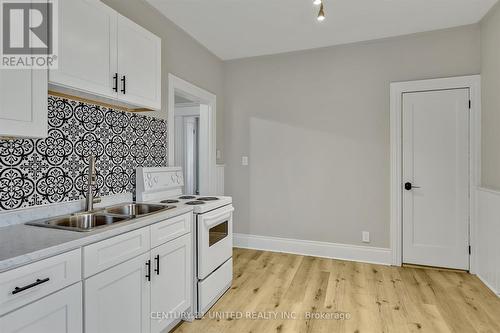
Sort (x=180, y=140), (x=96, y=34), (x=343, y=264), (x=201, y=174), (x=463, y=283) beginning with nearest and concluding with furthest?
(x=96, y=34) → (x=463, y=283) → (x=343, y=264) → (x=201, y=174) → (x=180, y=140)

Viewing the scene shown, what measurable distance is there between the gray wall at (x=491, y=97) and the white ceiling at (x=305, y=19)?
0.18 m

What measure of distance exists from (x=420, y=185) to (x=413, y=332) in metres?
1.73

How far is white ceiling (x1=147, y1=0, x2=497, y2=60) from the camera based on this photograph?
2.61m

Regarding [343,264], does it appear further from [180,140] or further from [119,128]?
[180,140]

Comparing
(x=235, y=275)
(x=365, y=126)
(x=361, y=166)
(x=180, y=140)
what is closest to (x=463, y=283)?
(x=361, y=166)

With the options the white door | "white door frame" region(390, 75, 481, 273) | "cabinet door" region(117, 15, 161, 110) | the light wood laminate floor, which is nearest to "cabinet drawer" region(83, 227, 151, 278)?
the light wood laminate floor

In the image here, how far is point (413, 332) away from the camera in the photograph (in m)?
2.04

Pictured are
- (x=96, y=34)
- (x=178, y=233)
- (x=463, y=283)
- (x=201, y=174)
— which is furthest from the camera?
(x=201, y=174)

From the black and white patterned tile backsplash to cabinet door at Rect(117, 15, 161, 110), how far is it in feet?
0.99

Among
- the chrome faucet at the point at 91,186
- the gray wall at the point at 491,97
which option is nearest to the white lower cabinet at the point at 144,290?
the chrome faucet at the point at 91,186

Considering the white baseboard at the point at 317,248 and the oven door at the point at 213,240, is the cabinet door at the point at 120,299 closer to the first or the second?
the oven door at the point at 213,240

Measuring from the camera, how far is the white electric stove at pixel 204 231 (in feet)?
7.30

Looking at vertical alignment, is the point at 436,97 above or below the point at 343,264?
above

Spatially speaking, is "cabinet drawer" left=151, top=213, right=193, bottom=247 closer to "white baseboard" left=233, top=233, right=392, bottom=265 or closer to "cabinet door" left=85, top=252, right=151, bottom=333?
"cabinet door" left=85, top=252, right=151, bottom=333
